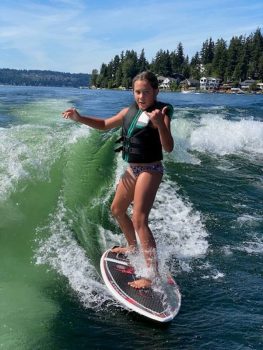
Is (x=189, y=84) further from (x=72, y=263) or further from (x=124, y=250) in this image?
(x=72, y=263)

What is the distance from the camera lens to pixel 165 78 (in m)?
122

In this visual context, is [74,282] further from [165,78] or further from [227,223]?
[165,78]

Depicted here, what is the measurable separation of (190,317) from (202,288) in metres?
0.68

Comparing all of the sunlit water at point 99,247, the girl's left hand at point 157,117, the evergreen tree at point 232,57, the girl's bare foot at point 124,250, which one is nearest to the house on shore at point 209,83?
the evergreen tree at point 232,57

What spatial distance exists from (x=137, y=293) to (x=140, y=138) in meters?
1.51

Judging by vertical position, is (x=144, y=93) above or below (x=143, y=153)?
above

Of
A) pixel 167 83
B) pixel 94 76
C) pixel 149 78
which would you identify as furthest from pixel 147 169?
pixel 94 76

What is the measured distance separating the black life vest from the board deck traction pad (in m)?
1.17

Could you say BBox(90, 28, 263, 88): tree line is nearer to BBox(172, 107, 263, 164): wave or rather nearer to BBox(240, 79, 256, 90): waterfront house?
BBox(240, 79, 256, 90): waterfront house

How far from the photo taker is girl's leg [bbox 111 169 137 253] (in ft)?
16.2

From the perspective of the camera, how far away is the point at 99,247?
19.8ft

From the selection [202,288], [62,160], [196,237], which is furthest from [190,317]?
[62,160]

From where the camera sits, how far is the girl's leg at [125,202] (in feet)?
16.2

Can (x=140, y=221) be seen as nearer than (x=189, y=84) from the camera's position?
Yes
